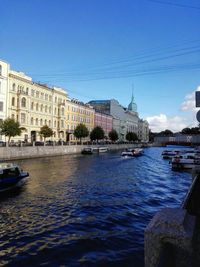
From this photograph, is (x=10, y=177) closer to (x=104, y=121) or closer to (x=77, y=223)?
(x=77, y=223)

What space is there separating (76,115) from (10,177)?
90433 mm

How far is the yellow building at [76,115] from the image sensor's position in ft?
351

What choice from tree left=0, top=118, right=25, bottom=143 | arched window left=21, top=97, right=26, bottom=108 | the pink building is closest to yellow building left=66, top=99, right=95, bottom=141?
the pink building

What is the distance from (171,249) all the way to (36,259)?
7.10 m

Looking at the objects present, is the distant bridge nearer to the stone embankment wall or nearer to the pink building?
the pink building

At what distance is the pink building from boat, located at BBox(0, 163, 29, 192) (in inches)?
4251

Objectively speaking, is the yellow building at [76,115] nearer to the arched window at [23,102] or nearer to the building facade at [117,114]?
the arched window at [23,102]

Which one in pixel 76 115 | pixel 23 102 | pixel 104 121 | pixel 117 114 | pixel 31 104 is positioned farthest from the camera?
pixel 117 114

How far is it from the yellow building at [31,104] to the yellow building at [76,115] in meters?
3.36

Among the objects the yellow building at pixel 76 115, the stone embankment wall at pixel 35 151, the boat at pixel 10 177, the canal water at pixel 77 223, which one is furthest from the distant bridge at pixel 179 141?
the canal water at pixel 77 223

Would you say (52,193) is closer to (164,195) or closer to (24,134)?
(164,195)

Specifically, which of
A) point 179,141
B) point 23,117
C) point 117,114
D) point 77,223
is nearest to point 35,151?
point 23,117

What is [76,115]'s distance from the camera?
374ft

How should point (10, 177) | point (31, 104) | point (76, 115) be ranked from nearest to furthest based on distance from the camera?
point (10, 177)
point (31, 104)
point (76, 115)
